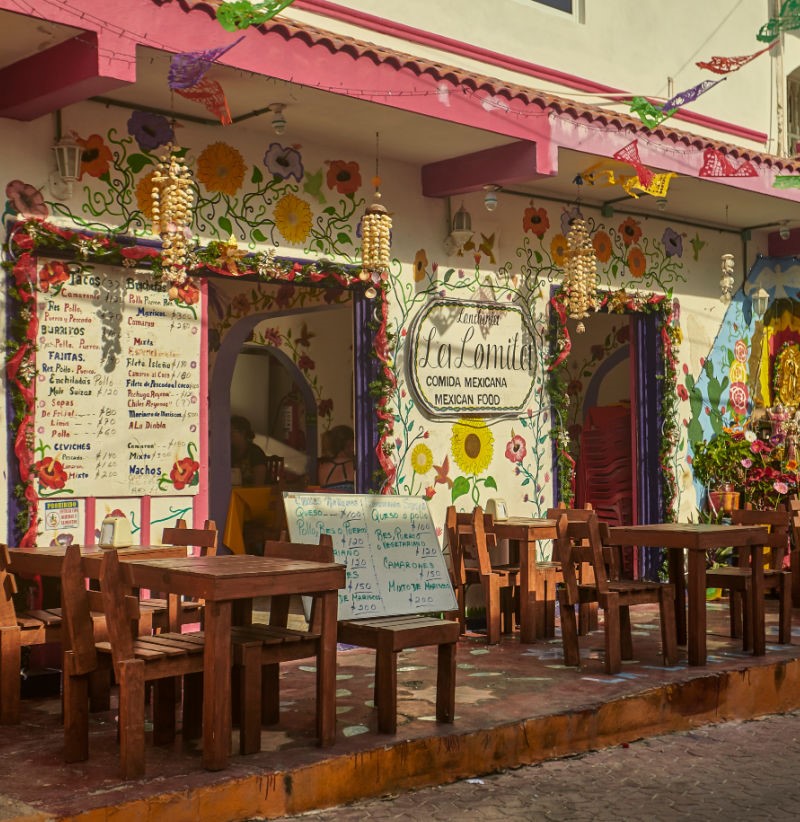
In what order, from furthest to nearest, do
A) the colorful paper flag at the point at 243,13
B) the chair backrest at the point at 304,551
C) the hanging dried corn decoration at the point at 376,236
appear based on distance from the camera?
the hanging dried corn decoration at the point at 376,236
the colorful paper flag at the point at 243,13
the chair backrest at the point at 304,551

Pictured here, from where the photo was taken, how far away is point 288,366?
12969 millimetres

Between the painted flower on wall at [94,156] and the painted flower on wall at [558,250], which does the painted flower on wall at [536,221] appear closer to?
the painted flower on wall at [558,250]

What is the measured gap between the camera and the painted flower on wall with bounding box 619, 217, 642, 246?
34.9 ft

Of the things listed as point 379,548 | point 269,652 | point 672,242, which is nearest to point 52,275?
point 379,548

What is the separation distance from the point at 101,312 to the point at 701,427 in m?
6.03

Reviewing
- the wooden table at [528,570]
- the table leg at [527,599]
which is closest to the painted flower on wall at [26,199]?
the wooden table at [528,570]

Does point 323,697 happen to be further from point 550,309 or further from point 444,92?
point 550,309

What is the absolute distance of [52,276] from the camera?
23.2 ft

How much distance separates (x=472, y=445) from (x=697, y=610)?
2539mm

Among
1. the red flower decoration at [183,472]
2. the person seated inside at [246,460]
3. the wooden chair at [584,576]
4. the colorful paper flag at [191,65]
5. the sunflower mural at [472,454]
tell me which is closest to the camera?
the colorful paper flag at [191,65]

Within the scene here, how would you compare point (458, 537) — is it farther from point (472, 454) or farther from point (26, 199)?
point (26, 199)

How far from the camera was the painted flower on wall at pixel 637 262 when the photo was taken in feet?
35.1

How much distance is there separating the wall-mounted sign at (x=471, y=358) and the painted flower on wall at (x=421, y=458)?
0.27 metres

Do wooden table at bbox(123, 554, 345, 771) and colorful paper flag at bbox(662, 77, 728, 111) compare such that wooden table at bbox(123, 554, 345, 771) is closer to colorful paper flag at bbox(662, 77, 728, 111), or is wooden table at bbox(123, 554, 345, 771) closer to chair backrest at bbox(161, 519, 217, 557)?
chair backrest at bbox(161, 519, 217, 557)
